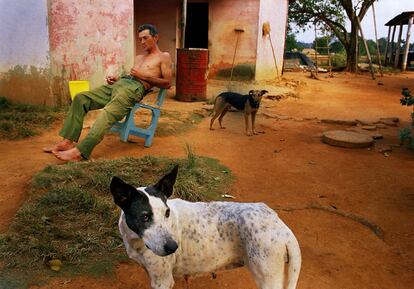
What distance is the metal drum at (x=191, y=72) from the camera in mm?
9094

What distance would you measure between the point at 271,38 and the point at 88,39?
8.37m

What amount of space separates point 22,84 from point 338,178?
214 inches

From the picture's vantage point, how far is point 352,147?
607 centimetres

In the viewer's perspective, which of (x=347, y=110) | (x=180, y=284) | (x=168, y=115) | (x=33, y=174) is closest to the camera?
(x=180, y=284)

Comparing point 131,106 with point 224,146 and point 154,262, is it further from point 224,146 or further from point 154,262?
point 154,262

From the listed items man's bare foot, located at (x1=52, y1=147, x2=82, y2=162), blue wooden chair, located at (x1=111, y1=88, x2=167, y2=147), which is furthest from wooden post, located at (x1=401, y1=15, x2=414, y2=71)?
man's bare foot, located at (x1=52, y1=147, x2=82, y2=162)

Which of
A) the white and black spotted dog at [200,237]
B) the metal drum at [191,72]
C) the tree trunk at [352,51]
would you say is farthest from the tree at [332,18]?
the white and black spotted dog at [200,237]

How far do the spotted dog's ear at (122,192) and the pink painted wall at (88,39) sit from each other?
5466mm

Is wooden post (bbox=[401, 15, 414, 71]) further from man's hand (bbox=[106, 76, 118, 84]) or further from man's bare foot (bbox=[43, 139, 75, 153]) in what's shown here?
man's bare foot (bbox=[43, 139, 75, 153])

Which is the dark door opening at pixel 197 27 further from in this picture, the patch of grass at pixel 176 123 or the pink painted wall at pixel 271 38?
the patch of grass at pixel 176 123

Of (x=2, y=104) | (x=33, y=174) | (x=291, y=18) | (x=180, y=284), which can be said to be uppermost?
(x=291, y=18)

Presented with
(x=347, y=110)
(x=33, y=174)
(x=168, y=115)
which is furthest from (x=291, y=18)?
(x=33, y=174)

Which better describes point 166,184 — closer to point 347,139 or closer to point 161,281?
point 161,281

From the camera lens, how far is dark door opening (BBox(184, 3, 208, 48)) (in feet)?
48.5
